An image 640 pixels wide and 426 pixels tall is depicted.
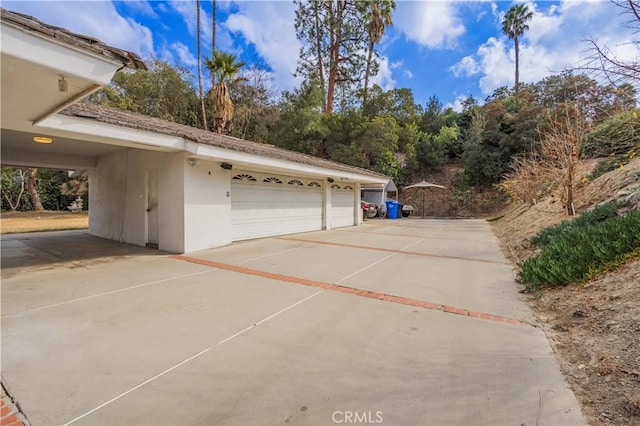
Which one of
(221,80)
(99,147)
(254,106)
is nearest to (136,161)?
(99,147)

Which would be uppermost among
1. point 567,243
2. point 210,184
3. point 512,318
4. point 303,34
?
point 303,34

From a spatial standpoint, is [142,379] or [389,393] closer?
[389,393]

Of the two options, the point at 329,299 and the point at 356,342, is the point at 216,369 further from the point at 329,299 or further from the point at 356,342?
the point at 329,299

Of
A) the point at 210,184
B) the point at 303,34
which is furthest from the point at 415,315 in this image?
the point at 303,34

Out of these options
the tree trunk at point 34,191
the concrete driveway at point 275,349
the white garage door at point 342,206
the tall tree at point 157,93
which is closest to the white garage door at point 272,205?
the white garage door at point 342,206

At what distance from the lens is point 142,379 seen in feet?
8.25

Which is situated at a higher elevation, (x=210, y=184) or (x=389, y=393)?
(x=210, y=184)

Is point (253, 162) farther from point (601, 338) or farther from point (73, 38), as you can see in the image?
point (601, 338)

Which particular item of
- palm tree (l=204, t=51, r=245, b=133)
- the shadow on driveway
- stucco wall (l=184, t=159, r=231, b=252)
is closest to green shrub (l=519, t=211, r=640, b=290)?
stucco wall (l=184, t=159, r=231, b=252)

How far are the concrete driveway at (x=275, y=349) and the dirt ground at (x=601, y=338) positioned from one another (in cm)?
17

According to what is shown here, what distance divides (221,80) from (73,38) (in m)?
14.4

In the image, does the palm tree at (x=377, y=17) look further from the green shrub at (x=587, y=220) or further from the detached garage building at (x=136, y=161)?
the green shrub at (x=587, y=220)

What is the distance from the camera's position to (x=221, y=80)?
1656 cm

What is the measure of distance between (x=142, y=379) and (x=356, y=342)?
200 centimetres
